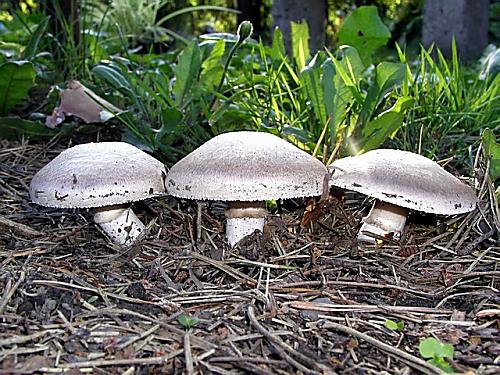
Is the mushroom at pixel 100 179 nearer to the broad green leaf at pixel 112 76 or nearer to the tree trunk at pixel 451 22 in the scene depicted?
the broad green leaf at pixel 112 76

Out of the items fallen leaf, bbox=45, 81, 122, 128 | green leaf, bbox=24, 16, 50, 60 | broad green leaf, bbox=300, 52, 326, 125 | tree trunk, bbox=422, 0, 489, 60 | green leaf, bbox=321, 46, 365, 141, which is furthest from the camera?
tree trunk, bbox=422, 0, 489, 60

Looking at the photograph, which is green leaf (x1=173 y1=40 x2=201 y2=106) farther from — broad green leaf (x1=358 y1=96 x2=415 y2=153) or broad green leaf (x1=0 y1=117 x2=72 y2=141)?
broad green leaf (x1=358 y1=96 x2=415 y2=153)

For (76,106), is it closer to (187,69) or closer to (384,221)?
(187,69)

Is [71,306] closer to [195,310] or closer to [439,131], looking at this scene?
[195,310]

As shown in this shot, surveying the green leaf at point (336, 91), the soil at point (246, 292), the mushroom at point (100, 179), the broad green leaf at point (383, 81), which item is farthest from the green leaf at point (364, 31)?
the mushroom at point (100, 179)

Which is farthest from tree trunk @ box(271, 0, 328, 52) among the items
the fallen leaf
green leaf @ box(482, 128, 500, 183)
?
green leaf @ box(482, 128, 500, 183)

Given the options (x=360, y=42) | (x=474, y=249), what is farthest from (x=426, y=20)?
(x=474, y=249)
